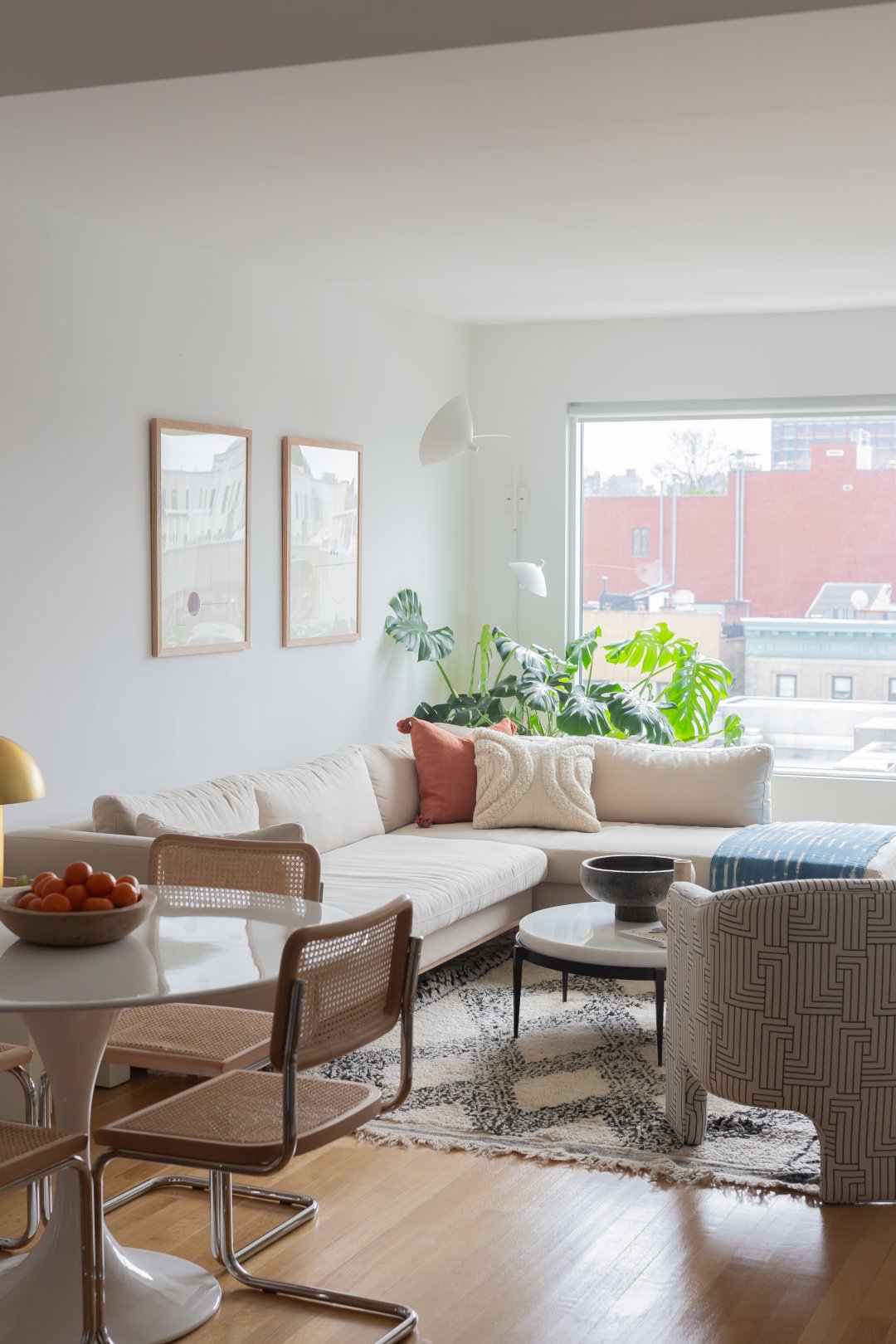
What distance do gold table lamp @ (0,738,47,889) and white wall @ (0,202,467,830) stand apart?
0.65 metres

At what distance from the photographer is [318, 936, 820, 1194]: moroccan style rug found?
3670 millimetres

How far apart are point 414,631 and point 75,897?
427 cm

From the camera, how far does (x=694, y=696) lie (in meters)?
6.95

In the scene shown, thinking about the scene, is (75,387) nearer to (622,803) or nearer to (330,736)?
(330,736)

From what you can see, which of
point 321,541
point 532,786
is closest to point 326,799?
point 532,786

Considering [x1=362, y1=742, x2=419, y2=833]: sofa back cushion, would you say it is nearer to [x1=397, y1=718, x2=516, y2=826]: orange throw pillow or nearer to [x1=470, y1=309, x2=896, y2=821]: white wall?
[x1=397, y1=718, x2=516, y2=826]: orange throw pillow

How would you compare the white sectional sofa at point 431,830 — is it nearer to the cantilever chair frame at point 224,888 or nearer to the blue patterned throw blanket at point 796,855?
the blue patterned throw blanket at point 796,855

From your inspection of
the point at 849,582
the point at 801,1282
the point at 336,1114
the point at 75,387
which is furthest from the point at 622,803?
the point at 336,1114

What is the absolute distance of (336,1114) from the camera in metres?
2.67

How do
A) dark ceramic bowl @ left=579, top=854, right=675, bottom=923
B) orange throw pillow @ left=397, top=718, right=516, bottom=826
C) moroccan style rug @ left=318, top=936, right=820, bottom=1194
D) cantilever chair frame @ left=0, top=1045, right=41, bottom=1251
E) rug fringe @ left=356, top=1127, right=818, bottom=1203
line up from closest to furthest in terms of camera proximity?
1. cantilever chair frame @ left=0, top=1045, right=41, bottom=1251
2. rug fringe @ left=356, top=1127, right=818, bottom=1203
3. moroccan style rug @ left=318, top=936, right=820, bottom=1194
4. dark ceramic bowl @ left=579, top=854, right=675, bottom=923
5. orange throw pillow @ left=397, top=718, right=516, bottom=826

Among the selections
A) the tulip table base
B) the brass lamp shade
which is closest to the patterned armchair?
the tulip table base

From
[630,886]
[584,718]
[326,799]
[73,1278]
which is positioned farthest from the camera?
[584,718]

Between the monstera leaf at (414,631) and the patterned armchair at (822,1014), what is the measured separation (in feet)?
11.7

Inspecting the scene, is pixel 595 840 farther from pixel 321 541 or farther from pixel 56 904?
pixel 56 904
